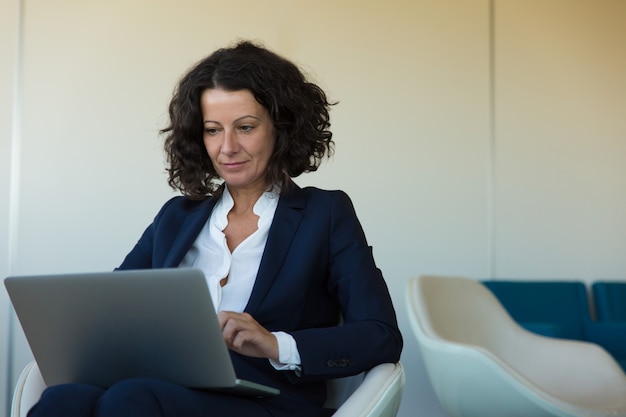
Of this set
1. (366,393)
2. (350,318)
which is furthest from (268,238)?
(366,393)

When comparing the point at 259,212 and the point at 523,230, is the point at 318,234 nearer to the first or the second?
the point at 259,212

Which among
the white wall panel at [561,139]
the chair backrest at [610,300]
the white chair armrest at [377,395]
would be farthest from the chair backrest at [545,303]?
the white chair armrest at [377,395]

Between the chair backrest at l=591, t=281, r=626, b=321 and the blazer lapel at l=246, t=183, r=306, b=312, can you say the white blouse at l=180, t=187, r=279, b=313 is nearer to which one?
the blazer lapel at l=246, t=183, r=306, b=312

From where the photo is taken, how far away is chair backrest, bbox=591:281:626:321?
4.92m

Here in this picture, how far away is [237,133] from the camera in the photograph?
2.34 metres

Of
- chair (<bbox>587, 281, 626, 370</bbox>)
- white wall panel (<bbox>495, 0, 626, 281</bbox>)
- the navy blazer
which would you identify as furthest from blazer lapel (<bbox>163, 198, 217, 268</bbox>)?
white wall panel (<bbox>495, 0, 626, 281</bbox>)

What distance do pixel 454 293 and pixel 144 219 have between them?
1781mm

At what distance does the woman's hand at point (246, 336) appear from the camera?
1950mm

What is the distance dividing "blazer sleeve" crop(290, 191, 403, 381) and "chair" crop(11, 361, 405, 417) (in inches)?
1.6

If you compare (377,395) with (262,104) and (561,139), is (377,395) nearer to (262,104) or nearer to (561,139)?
(262,104)

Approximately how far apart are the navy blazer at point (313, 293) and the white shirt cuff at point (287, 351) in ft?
0.04

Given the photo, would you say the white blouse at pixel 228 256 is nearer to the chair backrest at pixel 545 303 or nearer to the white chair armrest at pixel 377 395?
the white chair armrest at pixel 377 395

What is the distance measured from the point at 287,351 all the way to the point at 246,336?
14 cm

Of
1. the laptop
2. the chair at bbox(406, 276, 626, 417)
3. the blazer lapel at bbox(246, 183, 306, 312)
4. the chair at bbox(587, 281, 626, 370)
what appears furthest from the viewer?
the chair at bbox(587, 281, 626, 370)
